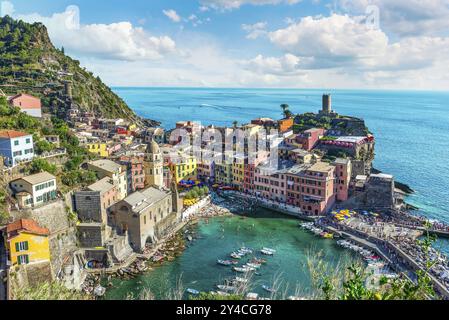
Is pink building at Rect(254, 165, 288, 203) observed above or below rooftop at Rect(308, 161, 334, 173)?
below

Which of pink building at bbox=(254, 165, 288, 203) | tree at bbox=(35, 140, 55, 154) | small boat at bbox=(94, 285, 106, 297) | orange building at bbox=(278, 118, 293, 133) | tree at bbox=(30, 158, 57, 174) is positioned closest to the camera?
small boat at bbox=(94, 285, 106, 297)

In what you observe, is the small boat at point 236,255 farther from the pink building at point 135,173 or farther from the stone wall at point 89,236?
the pink building at point 135,173

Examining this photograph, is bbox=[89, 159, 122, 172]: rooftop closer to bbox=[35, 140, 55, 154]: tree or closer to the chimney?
bbox=[35, 140, 55, 154]: tree

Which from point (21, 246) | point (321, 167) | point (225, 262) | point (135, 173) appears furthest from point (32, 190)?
point (321, 167)

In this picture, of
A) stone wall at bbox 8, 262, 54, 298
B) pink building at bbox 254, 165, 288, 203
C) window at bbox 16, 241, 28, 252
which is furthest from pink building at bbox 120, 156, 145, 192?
window at bbox 16, 241, 28, 252

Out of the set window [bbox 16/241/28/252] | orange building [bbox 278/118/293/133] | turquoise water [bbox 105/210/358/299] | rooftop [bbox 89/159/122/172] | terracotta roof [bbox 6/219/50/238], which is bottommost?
turquoise water [bbox 105/210/358/299]

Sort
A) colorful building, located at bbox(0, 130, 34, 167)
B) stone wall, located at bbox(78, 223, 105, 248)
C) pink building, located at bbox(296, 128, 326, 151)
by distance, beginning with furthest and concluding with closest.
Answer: pink building, located at bbox(296, 128, 326, 151)
colorful building, located at bbox(0, 130, 34, 167)
stone wall, located at bbox(78, 223, 105, 248)

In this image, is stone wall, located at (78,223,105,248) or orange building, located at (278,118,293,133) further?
orange building, located at (278,118,293,133)
